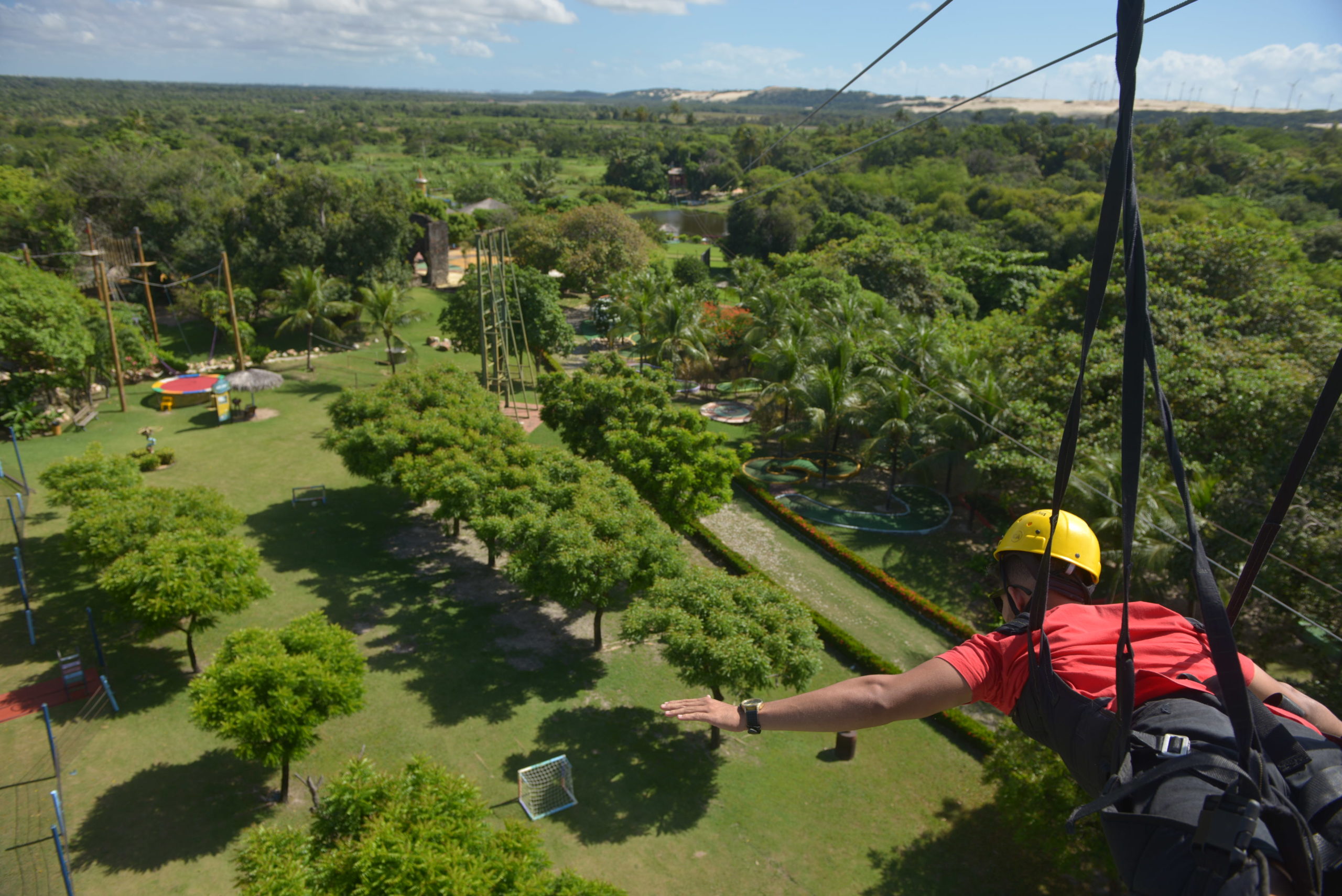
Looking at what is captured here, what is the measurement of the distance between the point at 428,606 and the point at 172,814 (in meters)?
6.92

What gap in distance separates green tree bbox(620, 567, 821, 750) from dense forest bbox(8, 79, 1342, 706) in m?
5.90

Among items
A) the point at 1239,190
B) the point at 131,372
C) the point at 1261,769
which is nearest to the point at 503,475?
the point at 1261,769

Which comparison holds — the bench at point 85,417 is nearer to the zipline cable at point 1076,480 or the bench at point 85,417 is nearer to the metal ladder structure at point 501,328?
the metal ladder structure at point 501,328

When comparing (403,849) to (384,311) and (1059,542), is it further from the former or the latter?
(384,311)

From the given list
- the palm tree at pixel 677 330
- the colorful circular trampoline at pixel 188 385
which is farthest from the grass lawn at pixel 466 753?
the palm tree at pixel 677 330

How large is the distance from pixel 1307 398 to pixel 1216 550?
4.10 m

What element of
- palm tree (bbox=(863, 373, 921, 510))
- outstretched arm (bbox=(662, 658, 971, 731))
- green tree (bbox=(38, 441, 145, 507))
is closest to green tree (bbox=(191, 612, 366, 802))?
green tree (bbox=(38, 441, 145, 507))

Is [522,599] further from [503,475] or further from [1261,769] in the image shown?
[1261,769]

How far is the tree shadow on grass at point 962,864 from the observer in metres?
12.0

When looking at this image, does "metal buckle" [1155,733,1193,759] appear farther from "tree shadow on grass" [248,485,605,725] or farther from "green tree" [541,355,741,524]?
"green tree" [541,355,741,524]

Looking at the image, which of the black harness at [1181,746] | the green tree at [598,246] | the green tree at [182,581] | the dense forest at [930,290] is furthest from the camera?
the green tree at [598,246]

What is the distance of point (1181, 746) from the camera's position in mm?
2195

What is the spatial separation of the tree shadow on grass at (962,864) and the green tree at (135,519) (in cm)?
1492

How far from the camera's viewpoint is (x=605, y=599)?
15898 millimetres
